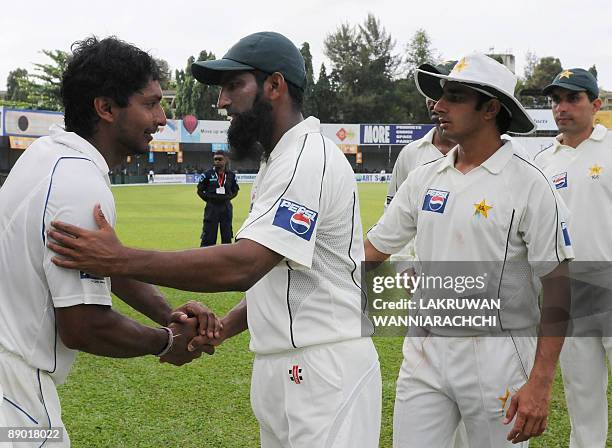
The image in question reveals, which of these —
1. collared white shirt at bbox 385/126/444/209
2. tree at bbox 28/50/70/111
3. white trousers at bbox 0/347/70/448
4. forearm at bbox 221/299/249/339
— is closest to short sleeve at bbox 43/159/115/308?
white trousers at bbox 0/347/70/448

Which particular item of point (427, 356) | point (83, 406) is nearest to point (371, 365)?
point (427, 356)

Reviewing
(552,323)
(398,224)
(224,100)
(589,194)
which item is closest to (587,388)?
(589,194)

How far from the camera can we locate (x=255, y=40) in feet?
9.87

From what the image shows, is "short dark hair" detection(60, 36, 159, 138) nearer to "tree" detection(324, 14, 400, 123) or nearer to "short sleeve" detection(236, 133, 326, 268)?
"short sleeve" detection(236, 133, 326, 268)

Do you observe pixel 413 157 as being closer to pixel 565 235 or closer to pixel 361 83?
pixel 565 235

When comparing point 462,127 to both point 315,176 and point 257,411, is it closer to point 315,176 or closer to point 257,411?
point 315,176

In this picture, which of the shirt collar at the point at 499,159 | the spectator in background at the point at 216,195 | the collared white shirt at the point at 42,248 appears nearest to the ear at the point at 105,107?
the collared white shirt at the point at 42,248

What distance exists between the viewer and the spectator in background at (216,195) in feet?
47.7

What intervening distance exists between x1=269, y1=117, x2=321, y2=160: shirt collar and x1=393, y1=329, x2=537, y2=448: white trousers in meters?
1.33

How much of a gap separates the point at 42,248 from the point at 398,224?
2.10m

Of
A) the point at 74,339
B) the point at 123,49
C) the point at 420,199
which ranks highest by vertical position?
the point at 123,49

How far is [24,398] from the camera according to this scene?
2.55 m

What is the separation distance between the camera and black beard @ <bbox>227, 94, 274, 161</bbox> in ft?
9.96

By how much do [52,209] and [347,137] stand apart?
6584cm
